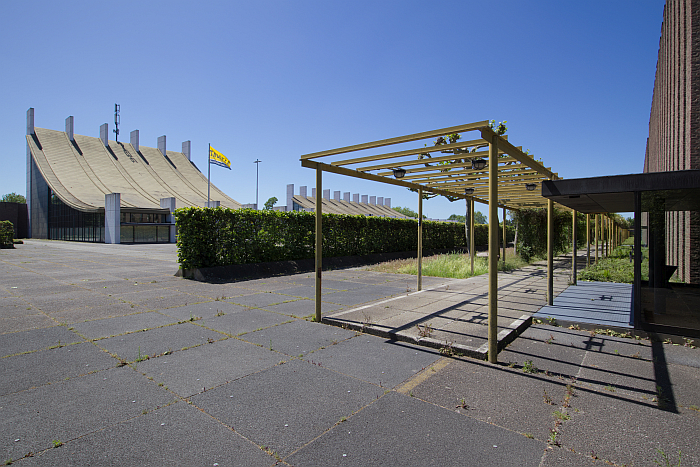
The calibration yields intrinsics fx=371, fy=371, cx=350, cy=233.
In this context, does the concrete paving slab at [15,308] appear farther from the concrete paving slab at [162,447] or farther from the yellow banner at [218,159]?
the yellow banner at [218,159]

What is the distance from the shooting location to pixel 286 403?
3.28m

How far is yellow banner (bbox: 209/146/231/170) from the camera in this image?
38438mm

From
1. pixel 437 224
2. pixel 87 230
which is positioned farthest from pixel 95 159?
pixel 437 224

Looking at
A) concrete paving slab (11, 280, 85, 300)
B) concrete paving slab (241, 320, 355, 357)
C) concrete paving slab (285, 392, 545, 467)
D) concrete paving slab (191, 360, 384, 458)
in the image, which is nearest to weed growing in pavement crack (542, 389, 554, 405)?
concrete paving slab (285, 392, 545, 467)

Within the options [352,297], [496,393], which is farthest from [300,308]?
[496,393]

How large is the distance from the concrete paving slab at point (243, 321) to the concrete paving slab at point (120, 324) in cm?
73

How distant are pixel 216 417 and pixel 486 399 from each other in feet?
7.76

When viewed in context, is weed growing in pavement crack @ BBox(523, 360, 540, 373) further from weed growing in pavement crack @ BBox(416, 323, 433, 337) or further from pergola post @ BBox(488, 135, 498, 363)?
weed growing in pavement crack @ BBox(416, 323, 433, 337)

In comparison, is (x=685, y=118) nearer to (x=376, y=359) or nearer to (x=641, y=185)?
(x=641, y=185)

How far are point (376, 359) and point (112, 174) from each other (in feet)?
196

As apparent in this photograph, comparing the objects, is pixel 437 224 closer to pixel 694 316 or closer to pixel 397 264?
pixel 397 264

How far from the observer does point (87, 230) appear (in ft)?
135

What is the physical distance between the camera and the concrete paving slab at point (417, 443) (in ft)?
8.23

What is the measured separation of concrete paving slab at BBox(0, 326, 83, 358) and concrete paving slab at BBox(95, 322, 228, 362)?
0.54 m
